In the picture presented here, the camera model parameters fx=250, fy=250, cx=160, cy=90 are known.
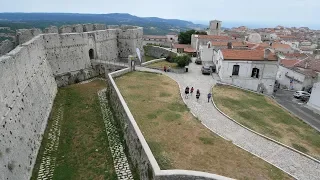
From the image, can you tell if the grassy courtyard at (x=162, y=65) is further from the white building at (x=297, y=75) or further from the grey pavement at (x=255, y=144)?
the white building at (x=297, y=75)

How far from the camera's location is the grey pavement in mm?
12430

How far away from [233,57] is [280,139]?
14178 mm

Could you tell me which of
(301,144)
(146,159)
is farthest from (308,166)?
(146,159)

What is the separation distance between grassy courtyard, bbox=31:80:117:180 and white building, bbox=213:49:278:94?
14.7 metres

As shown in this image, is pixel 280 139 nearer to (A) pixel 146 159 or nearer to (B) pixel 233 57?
(A) pixel 146 159

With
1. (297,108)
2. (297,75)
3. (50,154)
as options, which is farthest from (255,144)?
(297,75)

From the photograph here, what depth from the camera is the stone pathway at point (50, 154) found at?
1404 cm

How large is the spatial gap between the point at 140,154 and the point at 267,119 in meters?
10.6

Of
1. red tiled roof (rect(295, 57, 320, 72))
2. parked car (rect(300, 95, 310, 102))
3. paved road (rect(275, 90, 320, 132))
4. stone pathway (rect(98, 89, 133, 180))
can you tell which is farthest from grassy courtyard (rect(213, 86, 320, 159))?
red tiled roof (rect(295, 57, 320, 72))

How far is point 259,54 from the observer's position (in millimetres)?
28469

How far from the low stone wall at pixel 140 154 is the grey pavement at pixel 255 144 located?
411cm

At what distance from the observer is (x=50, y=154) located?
1600 centimetres

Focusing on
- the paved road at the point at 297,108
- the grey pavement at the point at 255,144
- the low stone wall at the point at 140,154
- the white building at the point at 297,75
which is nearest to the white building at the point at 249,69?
the paved road at the point at 297,108

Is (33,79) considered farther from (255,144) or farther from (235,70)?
(235,70)
